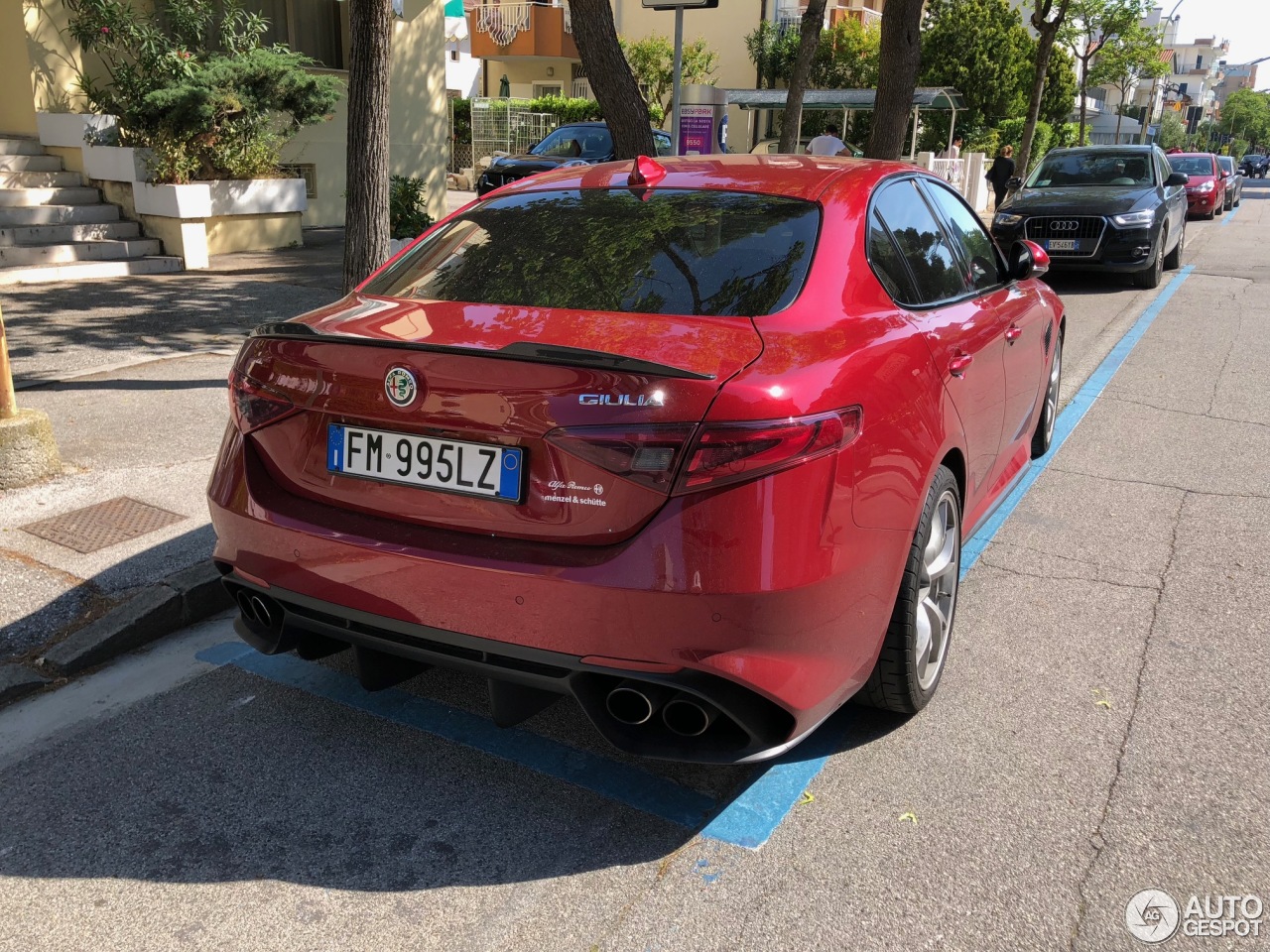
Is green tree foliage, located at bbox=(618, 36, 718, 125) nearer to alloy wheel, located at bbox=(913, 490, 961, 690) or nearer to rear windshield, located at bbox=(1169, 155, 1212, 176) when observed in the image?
rear windshield, located at bbox=(1169, 155, 1212, 176)

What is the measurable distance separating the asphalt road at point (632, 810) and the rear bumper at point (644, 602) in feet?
1.24

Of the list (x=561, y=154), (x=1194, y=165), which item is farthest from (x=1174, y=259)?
(x=1194, y=165)

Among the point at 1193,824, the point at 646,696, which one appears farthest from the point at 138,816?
the point at 1193,824

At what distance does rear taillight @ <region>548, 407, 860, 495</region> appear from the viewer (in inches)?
97.6

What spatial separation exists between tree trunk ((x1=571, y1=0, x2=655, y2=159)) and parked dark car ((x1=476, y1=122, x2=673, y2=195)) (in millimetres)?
8777

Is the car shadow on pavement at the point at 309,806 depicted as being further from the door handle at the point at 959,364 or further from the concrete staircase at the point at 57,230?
the concrete staircase at the point at 57,230

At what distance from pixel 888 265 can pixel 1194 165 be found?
31.7 meters

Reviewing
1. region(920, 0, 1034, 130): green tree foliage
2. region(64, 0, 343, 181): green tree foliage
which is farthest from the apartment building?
region(64, 0, 343, 181): green tree foliage

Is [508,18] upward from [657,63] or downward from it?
upward

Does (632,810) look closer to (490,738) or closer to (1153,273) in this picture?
(490,738)

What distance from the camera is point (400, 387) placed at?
2.73m

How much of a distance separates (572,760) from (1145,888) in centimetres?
155

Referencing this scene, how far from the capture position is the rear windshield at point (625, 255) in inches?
121

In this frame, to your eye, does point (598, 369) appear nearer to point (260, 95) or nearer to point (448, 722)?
point (448, 722)
